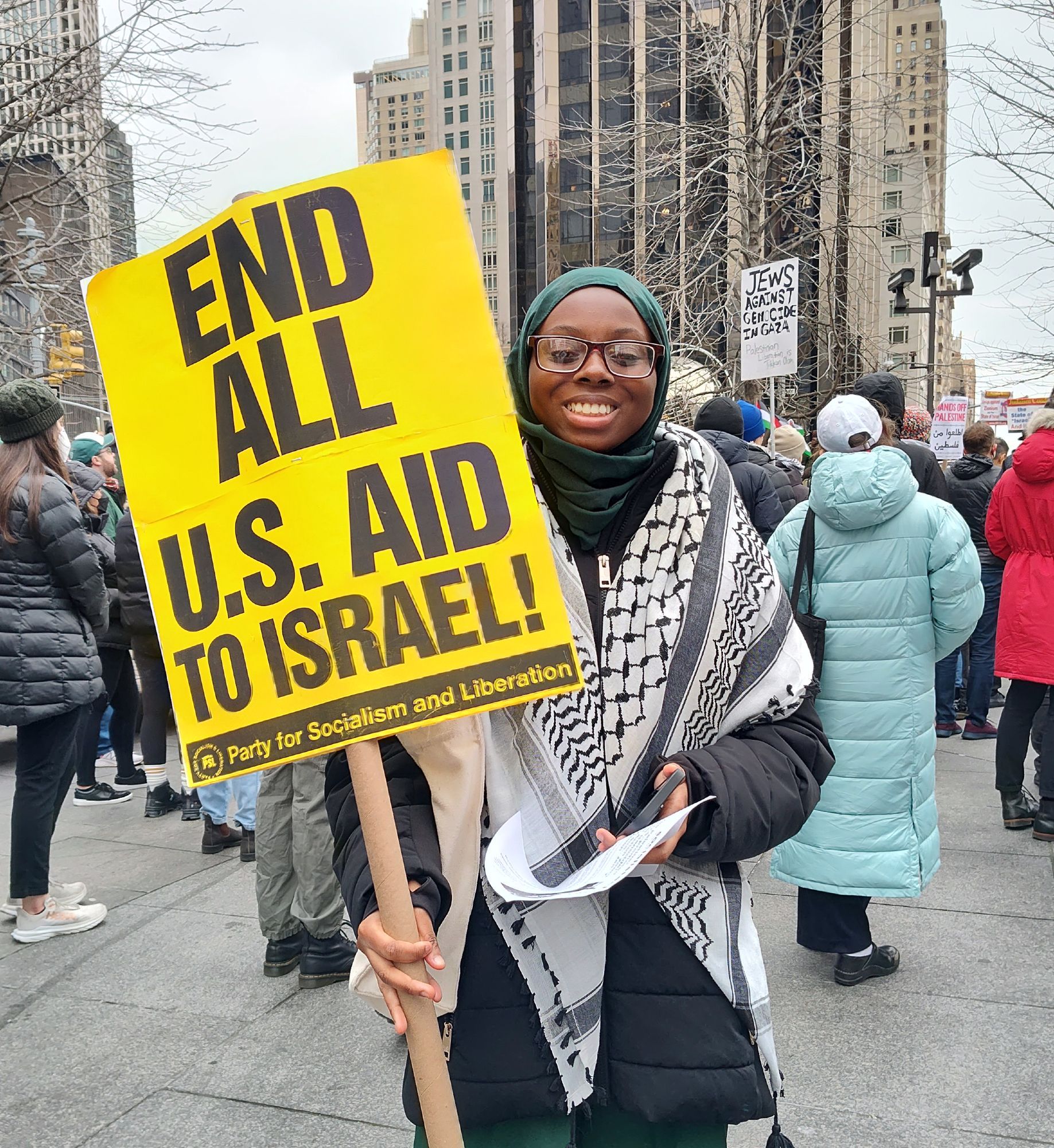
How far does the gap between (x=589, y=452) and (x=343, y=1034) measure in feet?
9.12

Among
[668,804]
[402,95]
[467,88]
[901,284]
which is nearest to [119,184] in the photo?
[668,804]

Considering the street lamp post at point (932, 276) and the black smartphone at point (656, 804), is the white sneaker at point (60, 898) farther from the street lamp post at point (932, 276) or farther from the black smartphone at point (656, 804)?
the street lamp post at point (932, 276)

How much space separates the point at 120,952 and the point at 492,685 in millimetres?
Result: 3730

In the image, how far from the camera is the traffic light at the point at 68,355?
11.6 m

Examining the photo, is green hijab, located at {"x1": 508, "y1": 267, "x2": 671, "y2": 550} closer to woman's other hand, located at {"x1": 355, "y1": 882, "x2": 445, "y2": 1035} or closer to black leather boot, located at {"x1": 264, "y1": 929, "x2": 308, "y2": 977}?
woman's other hand, located at {"x1": 355, "y1": 882, "x2": 445, "y2": 1035}

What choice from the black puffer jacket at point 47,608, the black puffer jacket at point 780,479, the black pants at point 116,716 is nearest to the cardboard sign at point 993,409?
the black puffer jacket at point 780,479

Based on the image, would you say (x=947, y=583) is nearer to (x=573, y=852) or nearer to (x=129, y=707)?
(x=573, y=852)

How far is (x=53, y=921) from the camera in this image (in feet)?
15.3

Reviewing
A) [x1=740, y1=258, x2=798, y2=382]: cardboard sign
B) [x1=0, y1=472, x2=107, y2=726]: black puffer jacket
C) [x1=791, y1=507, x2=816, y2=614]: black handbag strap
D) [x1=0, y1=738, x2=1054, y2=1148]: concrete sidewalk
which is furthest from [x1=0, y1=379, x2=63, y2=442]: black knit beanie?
[x1=740, y1=258, x2=798, y2=382]: cardboard sign

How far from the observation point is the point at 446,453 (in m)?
1.48

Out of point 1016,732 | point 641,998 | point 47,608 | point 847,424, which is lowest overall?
point 1016,732

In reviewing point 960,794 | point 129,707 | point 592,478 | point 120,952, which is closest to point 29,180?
point 129,707

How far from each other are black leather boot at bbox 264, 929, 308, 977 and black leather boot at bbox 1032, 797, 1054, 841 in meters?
3.87

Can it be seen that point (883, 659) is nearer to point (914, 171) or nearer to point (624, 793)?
point (624, 793)
